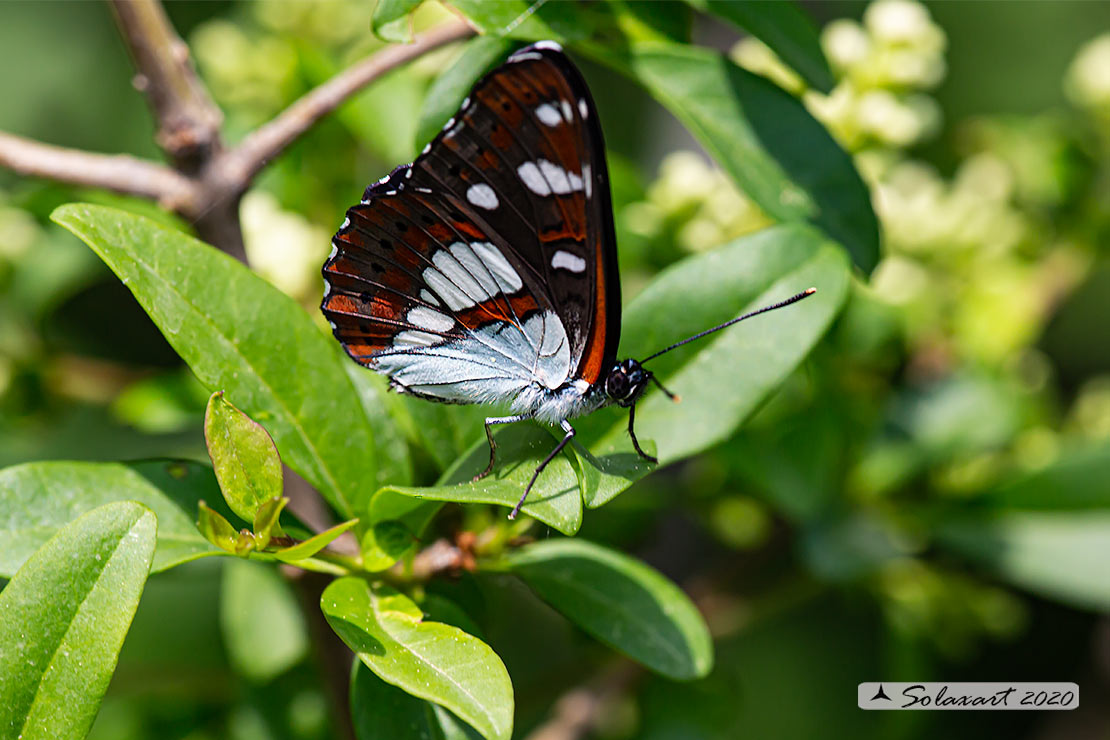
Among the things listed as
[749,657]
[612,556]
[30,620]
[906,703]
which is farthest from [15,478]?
[749,657]

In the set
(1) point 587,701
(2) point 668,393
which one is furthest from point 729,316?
(1) point 587,701

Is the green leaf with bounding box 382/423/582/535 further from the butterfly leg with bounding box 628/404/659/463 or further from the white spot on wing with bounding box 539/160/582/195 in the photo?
the white spot on wing with bounding box 539/160/582/195

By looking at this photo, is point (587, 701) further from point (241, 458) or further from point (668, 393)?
point (241, 458)

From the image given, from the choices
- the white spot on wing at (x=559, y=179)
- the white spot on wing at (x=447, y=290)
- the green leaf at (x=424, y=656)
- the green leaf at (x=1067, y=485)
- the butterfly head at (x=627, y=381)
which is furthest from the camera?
the green leaf at (x=1067, y=485)

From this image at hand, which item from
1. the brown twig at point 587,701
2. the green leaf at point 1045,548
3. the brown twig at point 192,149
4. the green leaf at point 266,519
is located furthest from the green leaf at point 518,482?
the green leaf at point 1045,548

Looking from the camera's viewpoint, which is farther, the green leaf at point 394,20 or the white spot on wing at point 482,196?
the white spot on wing at point 482,196

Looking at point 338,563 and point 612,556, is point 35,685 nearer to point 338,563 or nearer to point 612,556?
point 338,563

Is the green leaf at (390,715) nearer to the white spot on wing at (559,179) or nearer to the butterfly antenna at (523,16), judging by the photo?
the white spot on wing at (559,179)
